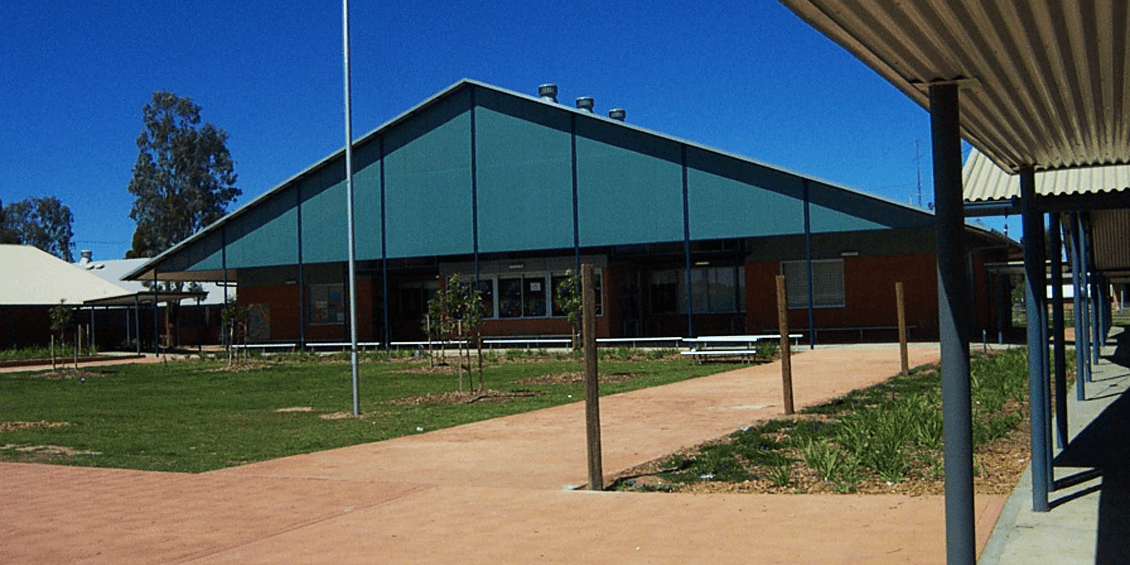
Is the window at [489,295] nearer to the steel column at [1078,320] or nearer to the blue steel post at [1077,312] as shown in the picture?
the steel column at [1078,320]

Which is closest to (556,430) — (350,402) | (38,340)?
(350,402)

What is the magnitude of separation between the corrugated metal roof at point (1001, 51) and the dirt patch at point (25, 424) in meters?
16.0

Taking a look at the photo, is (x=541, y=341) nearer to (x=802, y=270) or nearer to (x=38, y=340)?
(x=802, y=270)

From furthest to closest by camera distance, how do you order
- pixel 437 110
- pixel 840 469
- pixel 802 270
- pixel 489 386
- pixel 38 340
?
1. pixel 38 340
2. pixel 437 110
3. pixel 802 270
4. pixel 489 386
5. pixel 840 469

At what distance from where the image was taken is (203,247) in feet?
154

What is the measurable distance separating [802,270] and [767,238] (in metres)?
1.73

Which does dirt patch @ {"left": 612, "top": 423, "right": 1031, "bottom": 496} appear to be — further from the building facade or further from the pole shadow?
the building facade

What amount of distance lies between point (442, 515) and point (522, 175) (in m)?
31.2

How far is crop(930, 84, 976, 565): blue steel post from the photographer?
4.69m

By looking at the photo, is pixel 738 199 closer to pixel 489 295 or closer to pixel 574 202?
pixel 574 202

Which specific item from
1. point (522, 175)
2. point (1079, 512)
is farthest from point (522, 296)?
point (1079, 512)

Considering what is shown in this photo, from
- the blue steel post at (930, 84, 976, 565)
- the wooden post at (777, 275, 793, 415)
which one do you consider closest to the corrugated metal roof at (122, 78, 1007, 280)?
the wooden post at (777, 275, 793, 415)

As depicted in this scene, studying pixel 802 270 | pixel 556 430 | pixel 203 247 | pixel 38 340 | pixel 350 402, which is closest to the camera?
pixel 556 430

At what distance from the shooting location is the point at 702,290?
41.8 meters
